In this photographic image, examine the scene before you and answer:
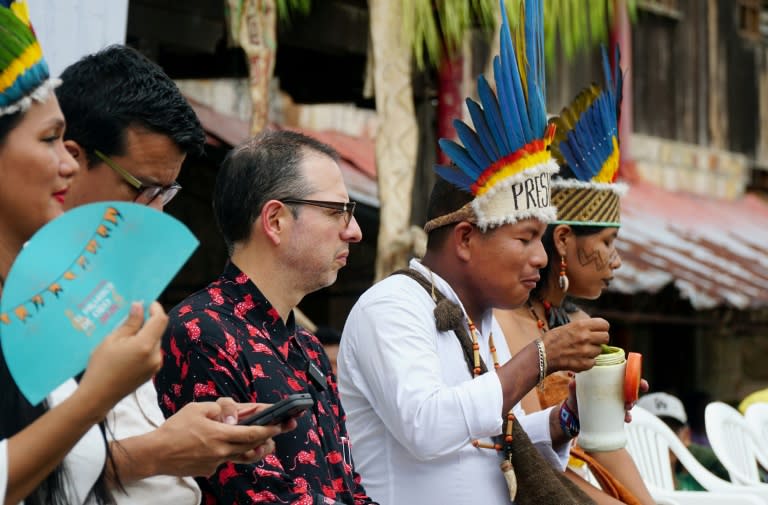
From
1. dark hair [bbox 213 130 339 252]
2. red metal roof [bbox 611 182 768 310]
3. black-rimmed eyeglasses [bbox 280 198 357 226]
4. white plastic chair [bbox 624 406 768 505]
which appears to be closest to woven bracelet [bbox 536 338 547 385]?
black-rimmed eyeglasses [bbox 280 198 357 226]

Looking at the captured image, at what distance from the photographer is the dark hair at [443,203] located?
3.37m

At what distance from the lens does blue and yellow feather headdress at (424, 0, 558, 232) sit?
10.9 feet

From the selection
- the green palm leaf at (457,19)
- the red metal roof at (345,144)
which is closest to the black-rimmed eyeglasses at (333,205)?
the green palm leaf at (457,19)

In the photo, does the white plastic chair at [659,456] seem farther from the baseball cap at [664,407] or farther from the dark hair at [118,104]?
the dark hair at [118,104]

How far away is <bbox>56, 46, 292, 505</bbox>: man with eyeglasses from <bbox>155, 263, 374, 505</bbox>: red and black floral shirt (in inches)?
7.4

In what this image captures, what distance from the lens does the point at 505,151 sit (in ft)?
11.1

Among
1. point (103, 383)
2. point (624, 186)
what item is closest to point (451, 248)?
point (624, 186)

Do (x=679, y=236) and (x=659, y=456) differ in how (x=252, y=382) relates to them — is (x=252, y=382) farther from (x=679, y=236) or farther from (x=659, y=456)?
(x=679, y=236)

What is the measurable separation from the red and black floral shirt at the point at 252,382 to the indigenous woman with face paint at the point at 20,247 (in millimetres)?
503

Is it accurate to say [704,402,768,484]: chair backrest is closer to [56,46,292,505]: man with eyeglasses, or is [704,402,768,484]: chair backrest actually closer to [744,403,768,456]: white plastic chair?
[744,403,768,456]: white plastic chair

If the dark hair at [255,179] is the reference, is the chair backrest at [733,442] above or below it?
below

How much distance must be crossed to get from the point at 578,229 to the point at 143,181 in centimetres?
201

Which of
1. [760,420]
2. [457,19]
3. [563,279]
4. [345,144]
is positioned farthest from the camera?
[345,144]

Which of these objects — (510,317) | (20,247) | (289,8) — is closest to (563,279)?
(510,317)
